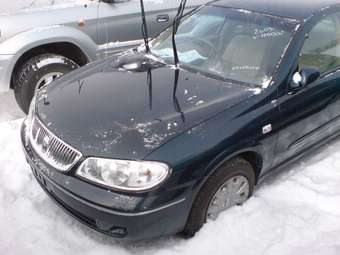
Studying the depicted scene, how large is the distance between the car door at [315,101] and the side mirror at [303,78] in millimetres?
56

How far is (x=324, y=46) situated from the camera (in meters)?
3.50

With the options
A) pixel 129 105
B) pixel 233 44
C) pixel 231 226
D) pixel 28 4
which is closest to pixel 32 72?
pixel 28 4

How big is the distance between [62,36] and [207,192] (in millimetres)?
2844

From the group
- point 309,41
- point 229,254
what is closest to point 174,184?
point 229,254

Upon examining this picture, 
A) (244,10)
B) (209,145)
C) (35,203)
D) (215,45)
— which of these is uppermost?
(244,10)

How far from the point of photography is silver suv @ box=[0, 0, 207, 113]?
14.6ft

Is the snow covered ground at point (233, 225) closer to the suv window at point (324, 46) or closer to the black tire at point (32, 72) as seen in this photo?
the suv window at point (324, 46)

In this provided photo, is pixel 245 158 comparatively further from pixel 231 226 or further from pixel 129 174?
pixel 129 174

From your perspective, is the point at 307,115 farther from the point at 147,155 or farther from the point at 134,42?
the point at 134,42

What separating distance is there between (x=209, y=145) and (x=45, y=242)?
4.22 feet

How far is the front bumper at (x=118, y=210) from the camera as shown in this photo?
2.38m

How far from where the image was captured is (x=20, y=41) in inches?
175

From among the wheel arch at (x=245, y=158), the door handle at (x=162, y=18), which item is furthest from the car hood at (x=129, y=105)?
the door handle at (x=162, y=18)

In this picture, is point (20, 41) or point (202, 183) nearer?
point (202, 183)
